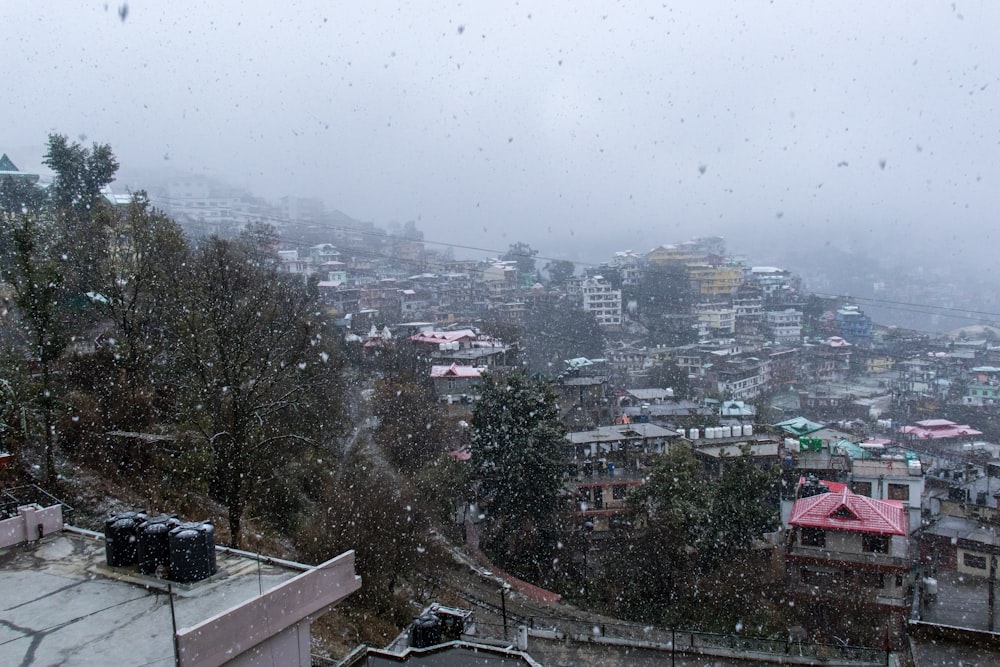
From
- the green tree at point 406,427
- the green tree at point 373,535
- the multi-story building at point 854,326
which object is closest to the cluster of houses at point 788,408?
the multi-story building at point 854,326

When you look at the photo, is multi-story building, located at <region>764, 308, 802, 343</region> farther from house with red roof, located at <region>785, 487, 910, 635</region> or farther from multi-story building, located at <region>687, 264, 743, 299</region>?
house with red roof, located at <region>785, 487, 910, 635</region>

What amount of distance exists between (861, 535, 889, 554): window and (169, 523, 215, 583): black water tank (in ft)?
33.5

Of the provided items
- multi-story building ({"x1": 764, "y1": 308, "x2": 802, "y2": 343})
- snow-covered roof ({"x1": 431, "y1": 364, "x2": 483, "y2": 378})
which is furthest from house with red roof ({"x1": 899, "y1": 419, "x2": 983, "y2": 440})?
snow-covered roof ({"x1": 431, "y1": 364, "x2": 483, "y2": 378})

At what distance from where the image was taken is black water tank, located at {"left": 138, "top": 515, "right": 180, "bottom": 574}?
3.94 metres

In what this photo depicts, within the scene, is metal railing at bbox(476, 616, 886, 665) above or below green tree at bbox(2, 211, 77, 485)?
below

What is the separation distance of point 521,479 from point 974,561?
31.3 ft

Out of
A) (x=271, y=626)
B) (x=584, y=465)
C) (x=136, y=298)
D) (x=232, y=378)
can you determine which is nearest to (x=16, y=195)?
(x=136, y=298)

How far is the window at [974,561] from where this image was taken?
43.3 ft

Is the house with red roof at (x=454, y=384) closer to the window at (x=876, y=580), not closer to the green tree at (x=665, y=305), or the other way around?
the window at (x=876, y=580)

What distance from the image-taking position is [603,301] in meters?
36.9

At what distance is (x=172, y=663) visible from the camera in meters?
3.02

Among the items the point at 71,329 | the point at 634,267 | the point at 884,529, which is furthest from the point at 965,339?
the point at 71,329

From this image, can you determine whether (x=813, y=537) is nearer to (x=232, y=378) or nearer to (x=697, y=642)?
(x=697, y=642)

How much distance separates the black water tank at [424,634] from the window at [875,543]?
8365 mm
